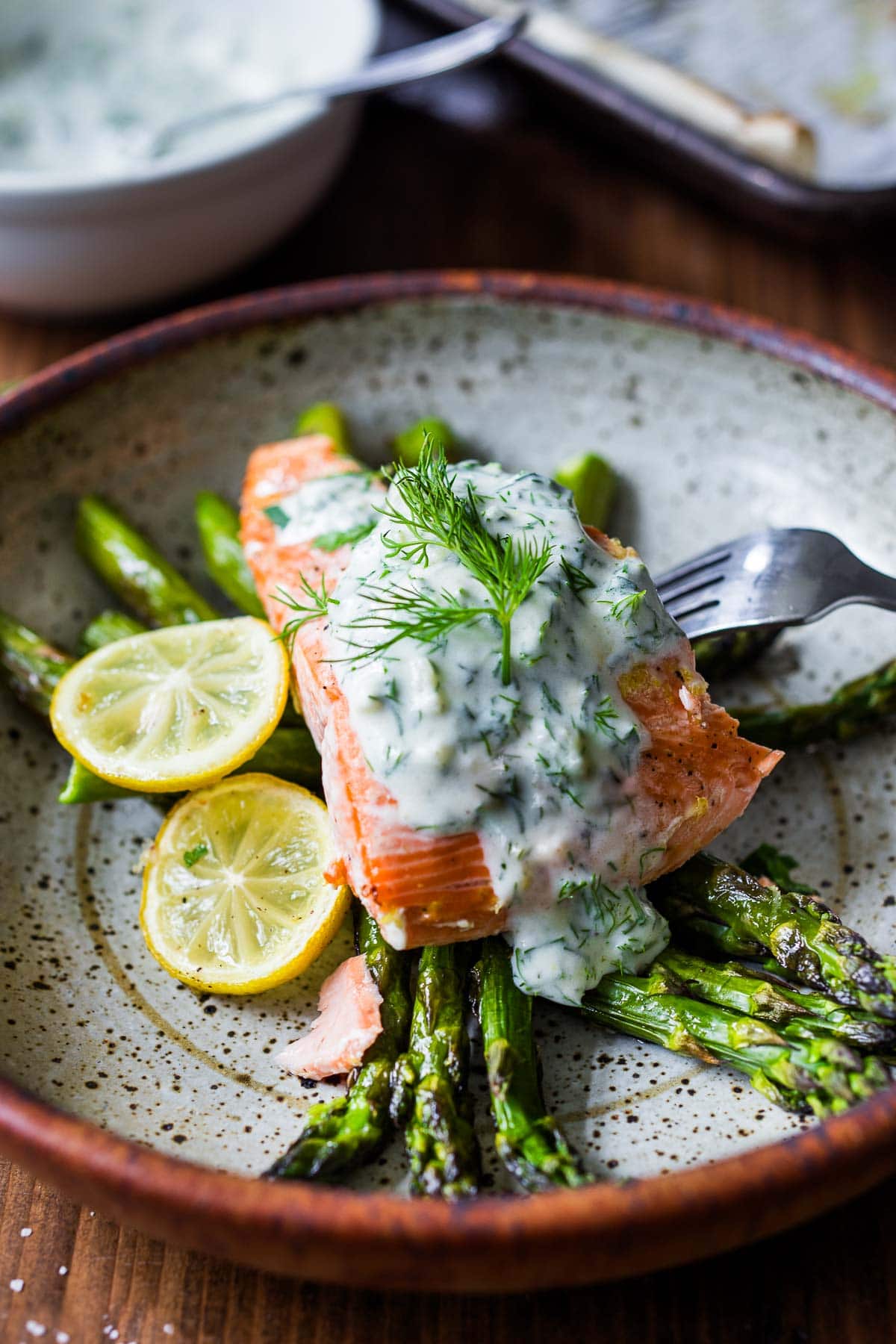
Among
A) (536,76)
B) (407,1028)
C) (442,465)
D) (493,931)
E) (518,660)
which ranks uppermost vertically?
(536,76)

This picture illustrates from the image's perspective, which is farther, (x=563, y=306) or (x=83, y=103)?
(x=83, y=103)

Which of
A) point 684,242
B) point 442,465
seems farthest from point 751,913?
point 684,242

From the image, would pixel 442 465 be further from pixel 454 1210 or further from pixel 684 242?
pixel 684 242

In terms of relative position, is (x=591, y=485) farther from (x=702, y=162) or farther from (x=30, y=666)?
(x=702, y=162)

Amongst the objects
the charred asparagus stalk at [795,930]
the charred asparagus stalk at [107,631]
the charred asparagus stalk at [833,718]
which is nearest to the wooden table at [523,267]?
the charred asparagus stalk at [795,930]

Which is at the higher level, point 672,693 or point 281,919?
point 672,693

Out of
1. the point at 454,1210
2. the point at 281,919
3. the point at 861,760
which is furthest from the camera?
the point at 861,760

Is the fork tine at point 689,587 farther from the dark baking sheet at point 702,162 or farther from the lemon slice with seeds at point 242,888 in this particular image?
the dark baking sheet at point 702,162
